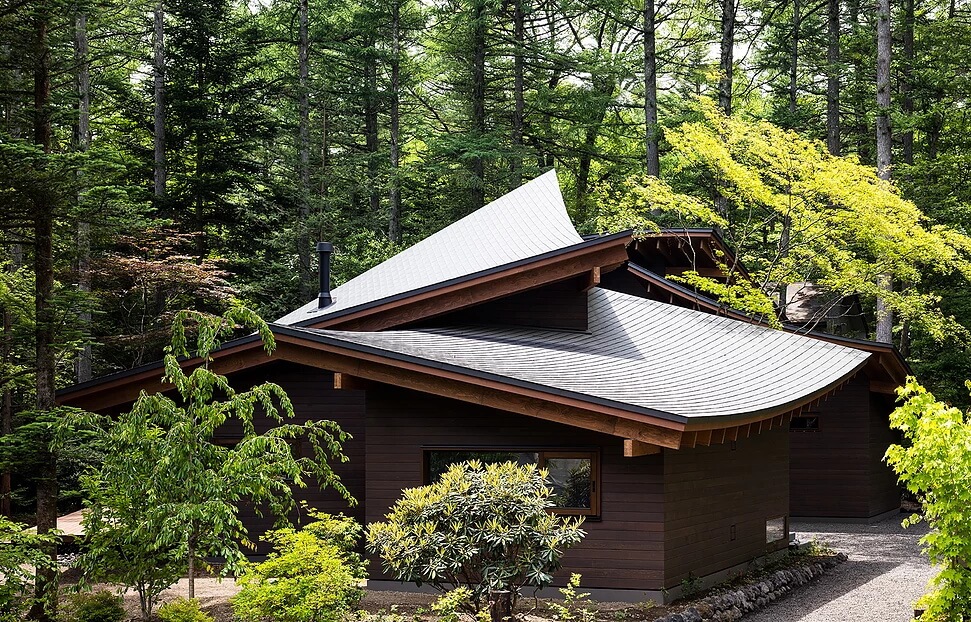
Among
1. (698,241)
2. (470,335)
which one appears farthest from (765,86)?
(470,335)

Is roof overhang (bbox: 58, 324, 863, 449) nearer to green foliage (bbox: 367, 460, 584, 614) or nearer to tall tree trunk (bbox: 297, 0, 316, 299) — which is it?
green foliage (bbox: 367, 460, 584, 614)

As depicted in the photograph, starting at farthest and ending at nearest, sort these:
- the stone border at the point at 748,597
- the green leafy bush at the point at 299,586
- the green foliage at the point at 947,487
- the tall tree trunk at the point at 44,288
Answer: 1. the stone border at the point at 748,597
2. the tall tree trunk at the point at 44,288
3. the green foliage at the point at 947,487
4. the green leafy bush at the point at 299,586

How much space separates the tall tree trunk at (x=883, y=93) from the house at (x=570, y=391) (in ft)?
28.8

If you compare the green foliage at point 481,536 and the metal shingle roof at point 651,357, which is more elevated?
the metal shingle roof at point 651,357

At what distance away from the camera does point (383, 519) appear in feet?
35.4

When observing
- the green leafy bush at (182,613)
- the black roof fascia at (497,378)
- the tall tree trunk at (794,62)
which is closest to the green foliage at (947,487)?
the black roof fascia at (497,378)

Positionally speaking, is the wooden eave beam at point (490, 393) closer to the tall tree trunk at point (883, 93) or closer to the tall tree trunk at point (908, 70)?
the tall tree trunk at point (883, 93)

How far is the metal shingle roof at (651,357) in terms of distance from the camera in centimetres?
1008

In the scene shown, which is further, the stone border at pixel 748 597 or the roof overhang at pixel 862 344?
the roof overhang at pixel 862 344

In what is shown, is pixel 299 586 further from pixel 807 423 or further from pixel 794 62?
pixel 794 62

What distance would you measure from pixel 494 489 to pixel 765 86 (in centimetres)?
2940

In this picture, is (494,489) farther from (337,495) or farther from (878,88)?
(878,88)

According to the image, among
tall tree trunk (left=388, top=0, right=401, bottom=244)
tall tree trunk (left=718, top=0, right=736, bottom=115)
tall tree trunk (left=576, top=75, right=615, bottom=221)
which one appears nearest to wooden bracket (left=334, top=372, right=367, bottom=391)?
tall tree trunk (left=388, top=0, right=401, bottom=244)

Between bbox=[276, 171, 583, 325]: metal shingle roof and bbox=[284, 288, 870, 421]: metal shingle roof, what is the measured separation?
1210 millimetres
